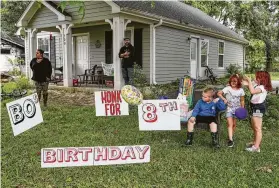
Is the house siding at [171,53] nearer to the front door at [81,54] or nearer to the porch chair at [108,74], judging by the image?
the porch chair at [108,74]

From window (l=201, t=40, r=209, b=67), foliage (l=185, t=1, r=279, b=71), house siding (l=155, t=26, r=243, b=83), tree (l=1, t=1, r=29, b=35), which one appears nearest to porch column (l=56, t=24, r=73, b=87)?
house siding (l=155, t=26, r=243, b=83)

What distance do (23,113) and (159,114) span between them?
6.23 ft

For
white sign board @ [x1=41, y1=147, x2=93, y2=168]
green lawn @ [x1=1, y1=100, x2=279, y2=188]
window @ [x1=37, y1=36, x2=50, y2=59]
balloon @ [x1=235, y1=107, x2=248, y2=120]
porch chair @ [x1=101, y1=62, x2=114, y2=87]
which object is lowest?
green lawn @ [x1=1, y1=100, x2=279, y2=188]

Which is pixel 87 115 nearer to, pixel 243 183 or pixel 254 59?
pixel 243 183

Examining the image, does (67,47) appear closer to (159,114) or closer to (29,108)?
(29,108)

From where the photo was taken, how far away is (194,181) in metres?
3.46

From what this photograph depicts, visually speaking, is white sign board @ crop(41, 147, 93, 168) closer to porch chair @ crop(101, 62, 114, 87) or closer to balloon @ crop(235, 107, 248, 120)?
balloon @ crop(235, 107, 248, 120)

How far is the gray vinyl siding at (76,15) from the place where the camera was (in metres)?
10.7

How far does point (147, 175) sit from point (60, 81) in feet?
36.0

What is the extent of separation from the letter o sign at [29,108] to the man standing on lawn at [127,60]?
232 inches

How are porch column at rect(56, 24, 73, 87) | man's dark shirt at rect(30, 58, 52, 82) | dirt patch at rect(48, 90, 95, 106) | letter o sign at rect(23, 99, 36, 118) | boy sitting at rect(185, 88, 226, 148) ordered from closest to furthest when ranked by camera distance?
letter o sign at rect(23, 99, 36, 118) < boy sitting at rect(185, 88, 226, 148) < man's dark shirt at rect(30, 58, 52, 82) < dirt patch at rect(48, 90, 95, 106) < porch column at rect(56, 24, 73, 87)

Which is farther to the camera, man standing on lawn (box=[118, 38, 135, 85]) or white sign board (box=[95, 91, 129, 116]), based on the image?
man standing on lawn (box=[118, 38, 135, 85])

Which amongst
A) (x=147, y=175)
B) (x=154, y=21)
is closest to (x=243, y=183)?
(x=147, y=175)

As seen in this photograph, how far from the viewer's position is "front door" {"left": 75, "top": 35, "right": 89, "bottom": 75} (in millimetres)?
14266
